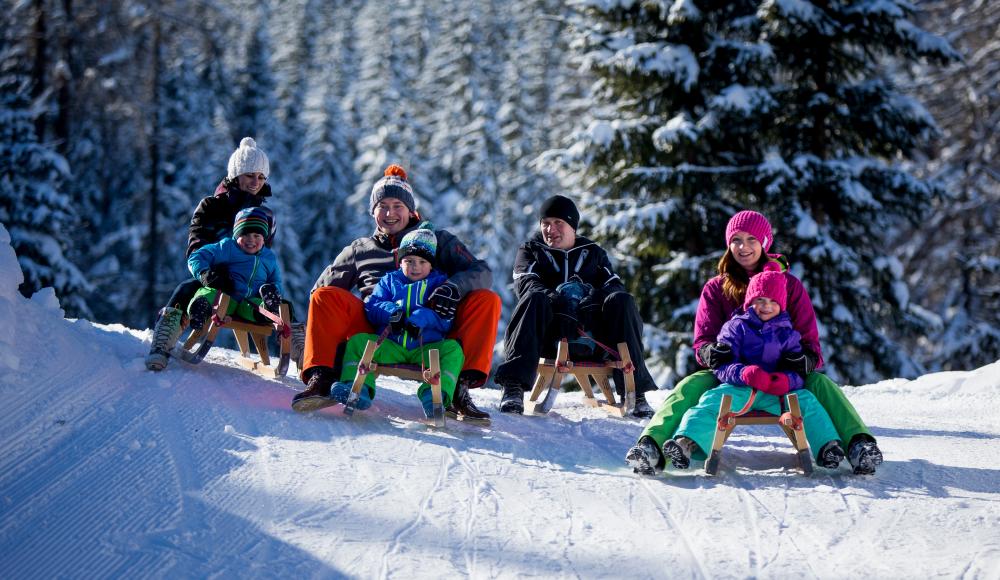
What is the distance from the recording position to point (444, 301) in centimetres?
478

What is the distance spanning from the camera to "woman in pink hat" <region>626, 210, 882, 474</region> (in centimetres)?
403

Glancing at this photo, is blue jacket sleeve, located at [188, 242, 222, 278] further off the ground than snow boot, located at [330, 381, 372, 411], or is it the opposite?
blue jacket sleeve, located at [188, 242, 222, 278]

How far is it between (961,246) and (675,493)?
1390 centimetres

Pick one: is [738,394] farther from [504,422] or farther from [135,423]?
[135,423]

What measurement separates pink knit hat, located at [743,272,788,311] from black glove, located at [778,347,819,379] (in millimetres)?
252

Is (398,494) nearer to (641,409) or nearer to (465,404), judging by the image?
(465,404)

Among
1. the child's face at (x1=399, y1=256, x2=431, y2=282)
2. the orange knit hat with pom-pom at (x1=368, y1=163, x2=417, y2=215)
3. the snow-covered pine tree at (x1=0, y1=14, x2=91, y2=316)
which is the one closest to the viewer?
the child's face at (x1=399, y1=256, x2=431, y2=282)

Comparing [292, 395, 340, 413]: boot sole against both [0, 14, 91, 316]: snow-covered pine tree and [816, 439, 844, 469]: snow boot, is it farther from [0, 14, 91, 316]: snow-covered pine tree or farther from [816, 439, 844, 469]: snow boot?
[0, 14, 91, 316]: snow-covered pine tree

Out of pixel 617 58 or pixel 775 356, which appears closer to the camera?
pixel 775 356

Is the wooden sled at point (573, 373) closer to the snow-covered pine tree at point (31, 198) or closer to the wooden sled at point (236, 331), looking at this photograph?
the wooden sled at point (236, 331)

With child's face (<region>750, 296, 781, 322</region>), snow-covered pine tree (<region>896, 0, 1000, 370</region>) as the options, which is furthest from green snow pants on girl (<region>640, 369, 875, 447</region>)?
snow-covered pine tree (<region>896, 0, 1000, 370</region>)

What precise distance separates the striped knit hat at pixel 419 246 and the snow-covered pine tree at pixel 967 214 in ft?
39.1

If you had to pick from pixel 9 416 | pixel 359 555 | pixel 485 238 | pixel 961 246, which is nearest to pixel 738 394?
pixel 359 555

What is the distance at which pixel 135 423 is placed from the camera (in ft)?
14.5
